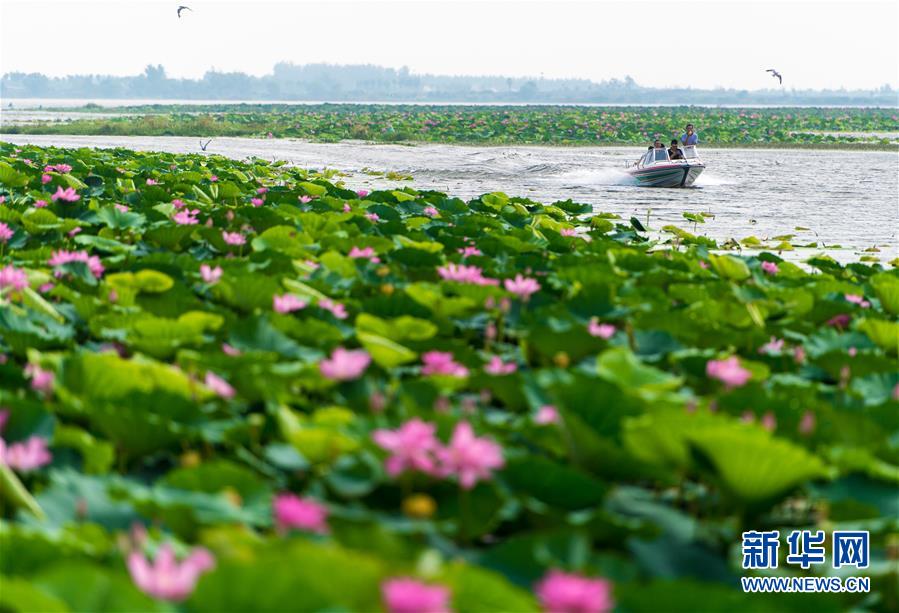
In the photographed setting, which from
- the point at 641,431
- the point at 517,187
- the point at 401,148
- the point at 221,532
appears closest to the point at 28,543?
the point at 221,532

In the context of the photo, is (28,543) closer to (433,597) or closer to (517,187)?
(433,597)

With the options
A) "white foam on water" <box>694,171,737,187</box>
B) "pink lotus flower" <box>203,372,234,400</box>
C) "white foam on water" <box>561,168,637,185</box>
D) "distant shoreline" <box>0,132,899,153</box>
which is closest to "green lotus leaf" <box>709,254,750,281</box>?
"pink lotus flower" <box>203,372,234,400</box>

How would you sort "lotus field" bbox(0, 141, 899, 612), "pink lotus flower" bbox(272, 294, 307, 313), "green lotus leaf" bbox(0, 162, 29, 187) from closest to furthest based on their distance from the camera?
"lotus field" bbox(0, 141, 899, 612)
"pink lotus flower" bbox(272, 294, 307, 313)
"green lotus leaf" bbox(0, 162, 29, 187)

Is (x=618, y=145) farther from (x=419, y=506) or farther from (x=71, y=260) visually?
(x=419, y=506)

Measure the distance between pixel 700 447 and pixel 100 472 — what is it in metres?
1.09

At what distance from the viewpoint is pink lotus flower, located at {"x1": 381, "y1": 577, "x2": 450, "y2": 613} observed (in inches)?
40.9

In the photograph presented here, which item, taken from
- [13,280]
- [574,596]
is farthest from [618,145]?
[574,596]

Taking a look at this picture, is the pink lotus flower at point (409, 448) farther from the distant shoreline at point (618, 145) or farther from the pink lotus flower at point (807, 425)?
the distant shoreline at point (618, 145)

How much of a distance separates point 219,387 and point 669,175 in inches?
568

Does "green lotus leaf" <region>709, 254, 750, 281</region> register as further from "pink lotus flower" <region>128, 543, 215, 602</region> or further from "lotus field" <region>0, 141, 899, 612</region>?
"pink lotus flower" <region>128, 543, 215, 602</region>

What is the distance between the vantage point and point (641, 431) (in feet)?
5.34

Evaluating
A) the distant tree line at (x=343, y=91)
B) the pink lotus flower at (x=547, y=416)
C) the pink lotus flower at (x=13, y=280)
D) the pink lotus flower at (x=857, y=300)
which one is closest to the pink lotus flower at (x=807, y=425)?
the pink lotus flower at (x=547, y=416)

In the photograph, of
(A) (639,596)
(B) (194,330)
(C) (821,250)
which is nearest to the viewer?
(A) (639,596)

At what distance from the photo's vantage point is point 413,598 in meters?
1.04
